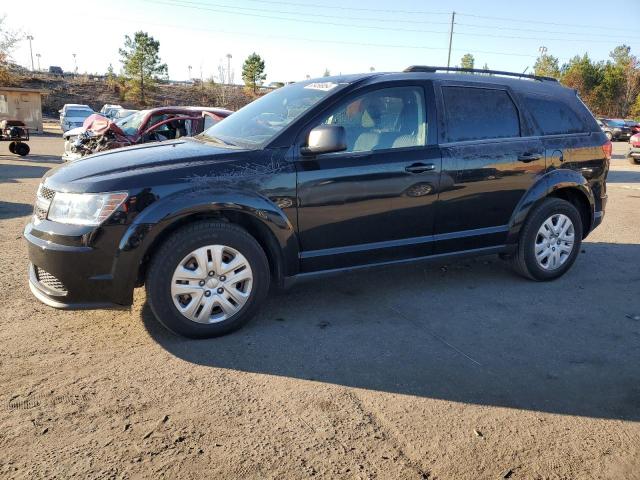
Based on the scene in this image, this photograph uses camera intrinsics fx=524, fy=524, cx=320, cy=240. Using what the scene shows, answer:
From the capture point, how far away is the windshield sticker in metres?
4.31

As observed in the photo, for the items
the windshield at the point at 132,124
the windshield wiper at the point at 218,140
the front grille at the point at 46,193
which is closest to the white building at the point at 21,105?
the windshield at the point at 132,124

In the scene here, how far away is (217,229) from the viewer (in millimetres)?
3652

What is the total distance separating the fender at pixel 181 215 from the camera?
135 inches

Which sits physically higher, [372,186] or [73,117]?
[73,117]

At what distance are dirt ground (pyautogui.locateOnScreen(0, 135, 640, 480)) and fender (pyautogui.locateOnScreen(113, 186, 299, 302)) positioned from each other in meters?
0.64

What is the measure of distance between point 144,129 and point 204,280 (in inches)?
349

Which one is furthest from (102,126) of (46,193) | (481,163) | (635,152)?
(635,152)

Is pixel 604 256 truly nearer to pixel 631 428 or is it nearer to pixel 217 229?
pixel 631 428

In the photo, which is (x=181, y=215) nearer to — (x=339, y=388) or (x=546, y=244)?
(x=339, y=388)

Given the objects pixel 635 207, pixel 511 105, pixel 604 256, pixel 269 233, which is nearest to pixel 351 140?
pixel 269 233

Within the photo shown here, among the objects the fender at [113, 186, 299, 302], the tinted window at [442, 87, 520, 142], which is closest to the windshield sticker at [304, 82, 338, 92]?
the tinted window at [442, 87, 520, 142]

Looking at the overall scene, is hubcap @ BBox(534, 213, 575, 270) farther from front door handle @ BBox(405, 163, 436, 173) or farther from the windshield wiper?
the windshield wiper

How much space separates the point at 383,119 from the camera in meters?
4.28

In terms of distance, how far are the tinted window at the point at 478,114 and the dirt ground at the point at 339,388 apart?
146 cm
